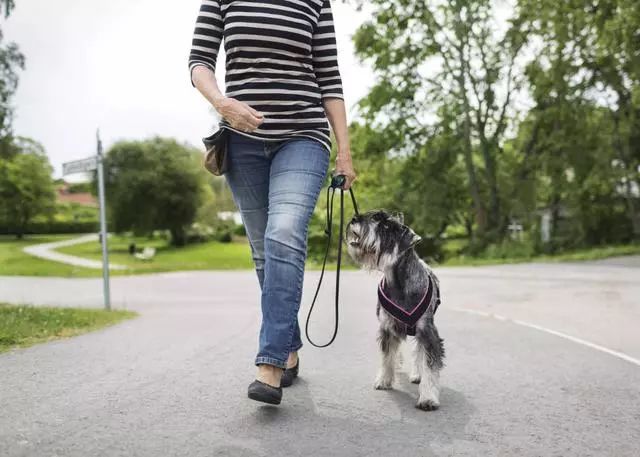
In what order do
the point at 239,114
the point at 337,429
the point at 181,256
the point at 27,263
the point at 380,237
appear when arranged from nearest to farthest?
the point at 337,429
the point at 239,114
the point at 380,237
the point at 27,263
the point at 181,256

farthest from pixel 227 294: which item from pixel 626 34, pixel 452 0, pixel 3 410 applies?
pixel 452 0

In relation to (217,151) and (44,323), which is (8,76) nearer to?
(44,323)

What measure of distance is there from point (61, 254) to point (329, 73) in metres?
16.6

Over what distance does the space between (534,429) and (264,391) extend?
1339 mm

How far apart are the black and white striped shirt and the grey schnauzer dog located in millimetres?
598

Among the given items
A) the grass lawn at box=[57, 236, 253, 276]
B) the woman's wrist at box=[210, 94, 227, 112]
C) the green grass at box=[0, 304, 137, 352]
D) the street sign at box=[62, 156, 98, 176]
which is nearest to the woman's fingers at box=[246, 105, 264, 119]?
the woman's wrist at box=[210, 94, 227, 112]

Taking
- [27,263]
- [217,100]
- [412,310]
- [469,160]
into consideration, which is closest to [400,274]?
[412,310]

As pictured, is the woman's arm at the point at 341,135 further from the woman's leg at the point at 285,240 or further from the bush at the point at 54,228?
the bush at the point at 54,228

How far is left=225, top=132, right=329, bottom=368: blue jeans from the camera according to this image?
3.64m

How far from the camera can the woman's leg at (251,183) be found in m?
3.93

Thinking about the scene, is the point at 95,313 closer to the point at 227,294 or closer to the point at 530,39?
the point at 227,294

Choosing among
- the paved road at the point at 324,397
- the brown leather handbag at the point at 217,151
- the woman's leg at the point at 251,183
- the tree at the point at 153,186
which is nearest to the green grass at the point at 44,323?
the paved road at the point at 324,397

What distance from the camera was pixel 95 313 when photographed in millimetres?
9805

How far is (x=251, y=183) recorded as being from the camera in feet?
13.2
